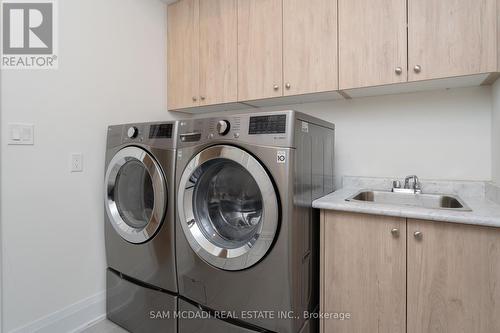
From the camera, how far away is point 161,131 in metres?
1.48

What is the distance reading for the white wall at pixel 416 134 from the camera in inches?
60.5

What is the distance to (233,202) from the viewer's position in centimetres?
139

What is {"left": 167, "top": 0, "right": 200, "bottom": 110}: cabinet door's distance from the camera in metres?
2.07

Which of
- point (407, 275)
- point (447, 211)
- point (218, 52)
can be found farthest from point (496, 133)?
point (218, 52)

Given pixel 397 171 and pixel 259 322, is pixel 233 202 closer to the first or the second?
pixel 259 322

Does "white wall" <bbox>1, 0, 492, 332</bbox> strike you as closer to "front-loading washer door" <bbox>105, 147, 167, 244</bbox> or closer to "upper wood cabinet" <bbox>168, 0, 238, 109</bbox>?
"front-loading washer door" <bbox>105, 147, 167, 244</bbox>

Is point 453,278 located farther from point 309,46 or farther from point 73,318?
point 73,318

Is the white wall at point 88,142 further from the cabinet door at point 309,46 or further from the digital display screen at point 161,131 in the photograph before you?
the digital display screen at point 161,131

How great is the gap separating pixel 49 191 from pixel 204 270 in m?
1.06

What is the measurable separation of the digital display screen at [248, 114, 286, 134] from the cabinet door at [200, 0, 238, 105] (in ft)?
2.66

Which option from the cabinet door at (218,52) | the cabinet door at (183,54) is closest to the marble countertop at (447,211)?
the cabinet door at (218,52)

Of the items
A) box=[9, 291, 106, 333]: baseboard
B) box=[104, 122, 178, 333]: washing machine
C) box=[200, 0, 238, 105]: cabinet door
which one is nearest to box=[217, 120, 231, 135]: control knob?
box=[104, 122, 178, 333]: washing machine

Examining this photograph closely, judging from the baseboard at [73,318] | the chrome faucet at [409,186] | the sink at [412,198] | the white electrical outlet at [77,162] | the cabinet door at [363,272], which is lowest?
the baseboard at [73,318]

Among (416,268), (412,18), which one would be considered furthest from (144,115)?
(416,268)
